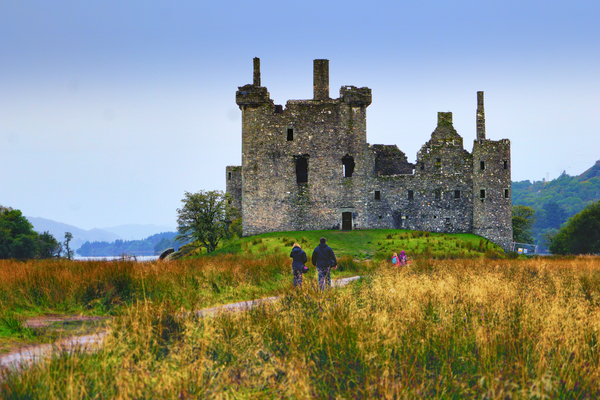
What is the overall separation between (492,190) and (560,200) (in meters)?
125

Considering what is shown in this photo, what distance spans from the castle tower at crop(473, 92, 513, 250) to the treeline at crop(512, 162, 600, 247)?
9078 cm

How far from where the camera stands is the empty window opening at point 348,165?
39.8m

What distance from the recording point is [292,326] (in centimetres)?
755

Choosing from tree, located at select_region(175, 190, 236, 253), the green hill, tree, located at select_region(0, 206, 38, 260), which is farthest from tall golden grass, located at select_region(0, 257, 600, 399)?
tree, located at select_region(0, 206, 38, 260)

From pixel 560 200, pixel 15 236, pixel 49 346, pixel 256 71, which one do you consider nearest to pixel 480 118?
pixel 256 71

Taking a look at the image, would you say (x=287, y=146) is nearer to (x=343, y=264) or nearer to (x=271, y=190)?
(x=271, y=190)

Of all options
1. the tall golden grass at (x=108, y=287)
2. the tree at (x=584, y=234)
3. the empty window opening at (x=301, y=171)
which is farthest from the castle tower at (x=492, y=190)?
the tall golden grass at (x=108, y=287)

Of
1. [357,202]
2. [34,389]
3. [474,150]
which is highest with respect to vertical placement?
[474,150]

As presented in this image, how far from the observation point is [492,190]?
131 feet

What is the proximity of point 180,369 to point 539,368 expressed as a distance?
3.66m

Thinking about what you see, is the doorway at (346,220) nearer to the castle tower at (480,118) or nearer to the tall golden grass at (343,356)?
the castle tower at (480,118)

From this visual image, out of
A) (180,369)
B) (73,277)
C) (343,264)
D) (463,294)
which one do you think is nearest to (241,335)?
(180,369)

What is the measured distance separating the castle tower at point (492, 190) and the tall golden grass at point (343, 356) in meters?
32.1

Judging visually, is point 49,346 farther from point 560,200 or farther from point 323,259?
point 560,200
